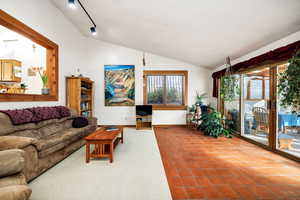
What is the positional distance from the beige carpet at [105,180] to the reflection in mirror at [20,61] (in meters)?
2.67

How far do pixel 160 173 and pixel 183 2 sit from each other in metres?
2.87

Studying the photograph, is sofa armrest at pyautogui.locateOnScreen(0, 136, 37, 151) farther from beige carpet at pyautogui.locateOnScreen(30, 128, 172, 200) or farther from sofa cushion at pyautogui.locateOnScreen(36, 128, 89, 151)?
beige carpet at pyautogui.locateOnScreen(30, 128, 172, 200)

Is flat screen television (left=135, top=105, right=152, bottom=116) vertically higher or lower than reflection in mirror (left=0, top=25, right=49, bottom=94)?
lower

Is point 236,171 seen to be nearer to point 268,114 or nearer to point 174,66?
point 268,114

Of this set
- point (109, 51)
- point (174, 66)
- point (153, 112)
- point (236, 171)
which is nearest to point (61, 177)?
point (236, 171)

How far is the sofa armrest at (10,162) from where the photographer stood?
126 cm

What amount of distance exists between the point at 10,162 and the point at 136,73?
14.7 feet

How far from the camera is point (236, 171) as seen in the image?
216 cm

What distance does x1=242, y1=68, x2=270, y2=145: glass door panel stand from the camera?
10.5 ft

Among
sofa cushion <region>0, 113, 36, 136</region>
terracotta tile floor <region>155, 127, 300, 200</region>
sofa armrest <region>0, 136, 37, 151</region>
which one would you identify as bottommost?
terracotta tile floor <region>155, 127, 300, 200</region>

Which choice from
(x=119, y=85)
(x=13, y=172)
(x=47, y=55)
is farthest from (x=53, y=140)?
(x=119, y=85)

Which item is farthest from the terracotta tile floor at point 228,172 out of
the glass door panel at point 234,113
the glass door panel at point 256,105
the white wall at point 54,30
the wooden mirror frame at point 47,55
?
the white wall at point 54,30

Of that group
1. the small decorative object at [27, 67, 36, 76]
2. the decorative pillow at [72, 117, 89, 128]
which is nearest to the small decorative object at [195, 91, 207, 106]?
the decorative pillow at [72, 117, 89, 128]

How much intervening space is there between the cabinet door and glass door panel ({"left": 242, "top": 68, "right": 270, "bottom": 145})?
6.46 meters
